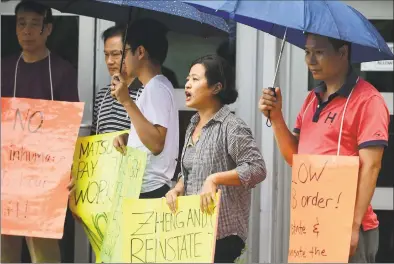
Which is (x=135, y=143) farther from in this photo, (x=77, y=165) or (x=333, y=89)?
(x=333, y=89)

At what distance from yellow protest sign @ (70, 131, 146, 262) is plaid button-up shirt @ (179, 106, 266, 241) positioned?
324 millimetres

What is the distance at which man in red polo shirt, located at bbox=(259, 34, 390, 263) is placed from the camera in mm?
4320

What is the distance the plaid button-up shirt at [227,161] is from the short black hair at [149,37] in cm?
68

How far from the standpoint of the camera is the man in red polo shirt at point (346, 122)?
4320 mm

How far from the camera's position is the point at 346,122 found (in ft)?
14.4

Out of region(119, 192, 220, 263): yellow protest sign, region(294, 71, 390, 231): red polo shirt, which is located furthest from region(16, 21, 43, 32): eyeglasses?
region(294, 71, 390, 231): red polo shirt

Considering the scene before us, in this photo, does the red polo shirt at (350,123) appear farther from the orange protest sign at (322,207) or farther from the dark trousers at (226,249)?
the dark trousers at (226,249)

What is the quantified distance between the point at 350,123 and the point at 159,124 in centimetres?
112

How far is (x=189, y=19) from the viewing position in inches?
224

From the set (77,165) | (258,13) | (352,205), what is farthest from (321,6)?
(77,165)

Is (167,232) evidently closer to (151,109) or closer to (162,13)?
(151,109)

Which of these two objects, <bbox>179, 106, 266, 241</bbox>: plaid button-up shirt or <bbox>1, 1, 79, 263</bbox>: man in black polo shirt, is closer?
<bbox>179, 106, 266, 241</bbox>: plaid button-up shirt

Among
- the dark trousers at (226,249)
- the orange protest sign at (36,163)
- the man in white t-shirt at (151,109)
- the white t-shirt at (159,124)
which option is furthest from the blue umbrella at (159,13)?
the dark trousers at (226,249)

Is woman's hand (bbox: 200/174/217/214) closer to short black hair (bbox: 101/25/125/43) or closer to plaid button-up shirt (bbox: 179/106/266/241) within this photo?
plaid button-up shirt (bbox: 179/106/266/241)
